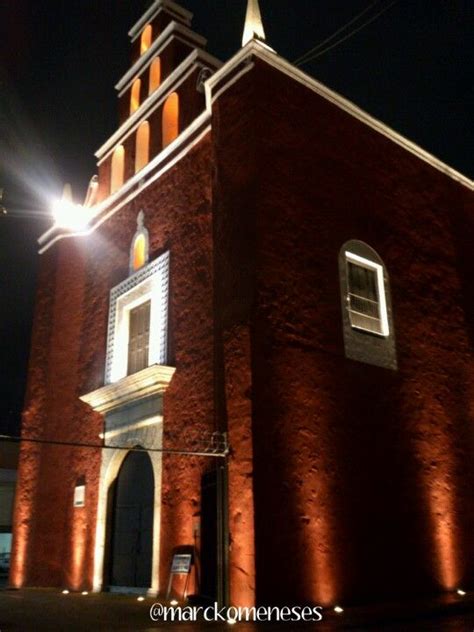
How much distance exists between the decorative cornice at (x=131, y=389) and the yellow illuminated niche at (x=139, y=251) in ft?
8.42

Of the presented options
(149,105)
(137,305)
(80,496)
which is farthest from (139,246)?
(80,496)

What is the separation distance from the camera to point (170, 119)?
1338 cm

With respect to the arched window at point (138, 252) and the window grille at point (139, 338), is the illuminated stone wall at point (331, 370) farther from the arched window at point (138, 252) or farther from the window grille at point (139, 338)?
the arched window at point (138, 252)

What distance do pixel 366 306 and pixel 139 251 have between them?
16.0ft

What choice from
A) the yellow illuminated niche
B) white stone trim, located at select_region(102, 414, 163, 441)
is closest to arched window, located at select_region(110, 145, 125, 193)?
the yellow illuminated niche

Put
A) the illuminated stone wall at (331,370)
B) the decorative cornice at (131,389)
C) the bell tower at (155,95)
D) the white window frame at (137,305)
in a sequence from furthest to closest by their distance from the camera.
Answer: the bell tower at (155,95) < the white window frame at (137,305) < the decorative cornice at (131,389) < the illuminated stone wall at (331,370)

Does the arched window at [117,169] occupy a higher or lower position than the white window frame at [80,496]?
higher

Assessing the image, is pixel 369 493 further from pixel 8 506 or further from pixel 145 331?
pixel 8 506

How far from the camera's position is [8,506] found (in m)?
27.7

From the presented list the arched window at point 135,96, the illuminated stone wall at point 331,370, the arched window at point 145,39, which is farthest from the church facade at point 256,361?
the arched window at point 145,39

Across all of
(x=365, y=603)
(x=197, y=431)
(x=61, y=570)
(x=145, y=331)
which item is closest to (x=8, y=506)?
(x=61, y=570)

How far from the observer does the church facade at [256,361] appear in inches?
336

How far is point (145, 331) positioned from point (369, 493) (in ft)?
17.4

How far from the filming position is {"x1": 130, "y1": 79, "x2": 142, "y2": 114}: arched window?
48.4ft
